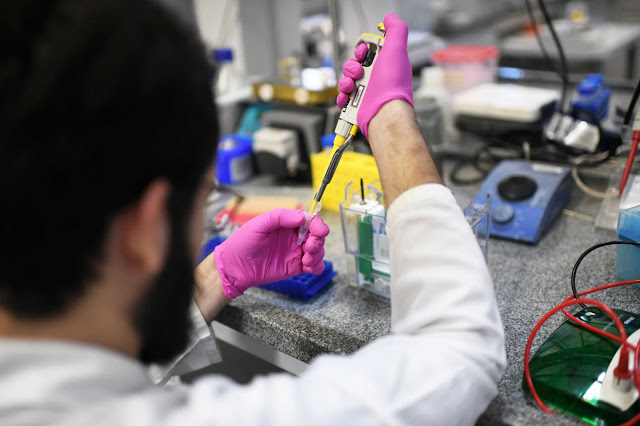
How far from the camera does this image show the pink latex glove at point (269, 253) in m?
0.89

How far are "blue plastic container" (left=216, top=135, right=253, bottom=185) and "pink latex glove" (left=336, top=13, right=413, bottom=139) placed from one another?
2.13 ft

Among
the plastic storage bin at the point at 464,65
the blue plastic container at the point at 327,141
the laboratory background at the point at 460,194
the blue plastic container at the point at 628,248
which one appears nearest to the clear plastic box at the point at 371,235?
the laboratory background at the point at 460,194

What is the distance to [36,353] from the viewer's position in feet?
1.53

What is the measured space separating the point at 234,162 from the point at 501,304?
852mm

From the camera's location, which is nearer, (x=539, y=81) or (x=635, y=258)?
(x=635, y=258)

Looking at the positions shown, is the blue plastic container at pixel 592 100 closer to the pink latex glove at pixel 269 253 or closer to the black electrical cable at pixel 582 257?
the black electrical cable at pixel 582 257

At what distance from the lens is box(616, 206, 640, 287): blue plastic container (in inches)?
33.2

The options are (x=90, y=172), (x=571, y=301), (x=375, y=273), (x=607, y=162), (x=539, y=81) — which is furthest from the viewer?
(x=539, y=81)

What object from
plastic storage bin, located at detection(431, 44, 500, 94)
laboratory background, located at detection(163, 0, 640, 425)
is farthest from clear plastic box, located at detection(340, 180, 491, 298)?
plastic storage bin, located at detection(431, 44, 500, 94)

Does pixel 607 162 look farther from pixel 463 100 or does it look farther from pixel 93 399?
pixel 93 399

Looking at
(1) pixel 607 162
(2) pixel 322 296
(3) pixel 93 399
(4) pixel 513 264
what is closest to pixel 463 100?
(1) pixel 607 162

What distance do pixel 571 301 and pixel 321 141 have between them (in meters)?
0.81

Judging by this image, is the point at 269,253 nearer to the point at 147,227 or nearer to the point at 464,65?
the point at 147,227

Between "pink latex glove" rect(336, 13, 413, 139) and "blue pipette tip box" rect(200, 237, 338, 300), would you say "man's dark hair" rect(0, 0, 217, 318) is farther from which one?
"blue pipette tip box" rect(200, 237, 338, 300)
